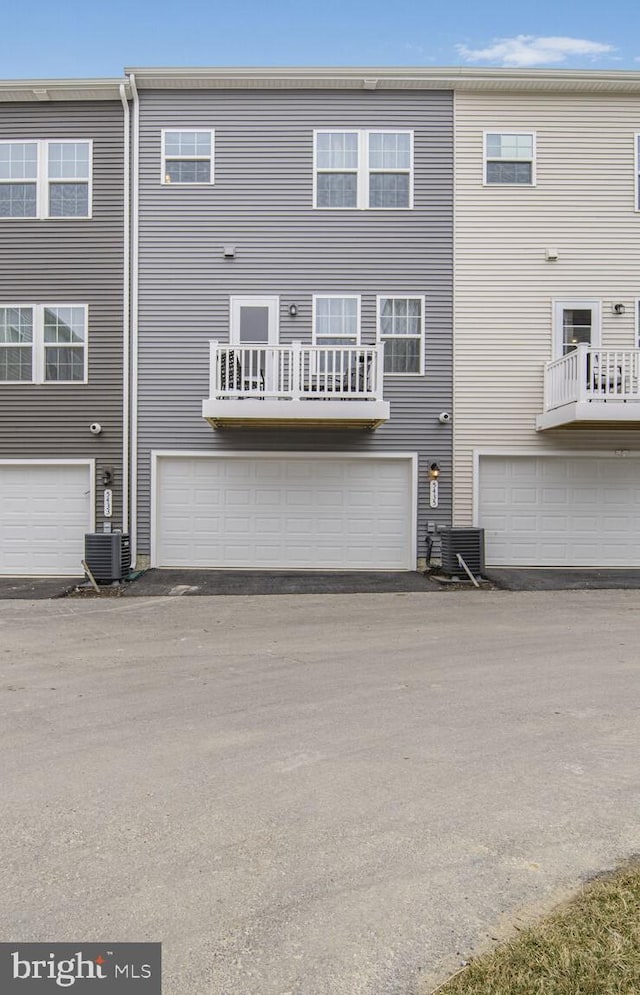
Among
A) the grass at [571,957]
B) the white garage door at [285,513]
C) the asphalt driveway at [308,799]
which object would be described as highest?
the white garage door at [285,513]

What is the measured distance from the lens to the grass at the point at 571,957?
2.01 meters

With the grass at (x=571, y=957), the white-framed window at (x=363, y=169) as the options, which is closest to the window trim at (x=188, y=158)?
the white-framed window at (x=363, y=169)

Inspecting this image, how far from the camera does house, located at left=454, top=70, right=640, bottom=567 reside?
40.9ft

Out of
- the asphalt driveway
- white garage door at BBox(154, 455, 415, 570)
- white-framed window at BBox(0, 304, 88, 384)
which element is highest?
white-framed window at BBox(0, 304, 88, 384)

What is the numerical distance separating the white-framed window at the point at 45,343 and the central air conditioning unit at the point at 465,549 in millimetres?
7542

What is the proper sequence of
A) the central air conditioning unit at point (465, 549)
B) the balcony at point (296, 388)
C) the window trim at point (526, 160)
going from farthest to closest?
1. the window trim at point (526, 160)
2. the central air conditioning unit at point (465, 549)
3. the balcony at point (296, 388)

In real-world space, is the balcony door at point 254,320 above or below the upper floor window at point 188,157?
below

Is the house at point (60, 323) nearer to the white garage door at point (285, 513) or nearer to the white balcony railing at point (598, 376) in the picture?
the white garage door at point (285, 513)

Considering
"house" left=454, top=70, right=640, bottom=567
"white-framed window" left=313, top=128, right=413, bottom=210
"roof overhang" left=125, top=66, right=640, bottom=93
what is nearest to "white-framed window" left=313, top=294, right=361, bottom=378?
"white-framed window" left=313, top=128, right=413, bottom=210

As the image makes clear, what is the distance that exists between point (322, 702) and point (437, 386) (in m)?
8.65

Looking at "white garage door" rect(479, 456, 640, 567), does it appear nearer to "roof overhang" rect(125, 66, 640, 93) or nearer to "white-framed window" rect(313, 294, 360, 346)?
"white-framed window" rect(313, 294, 360, 346)

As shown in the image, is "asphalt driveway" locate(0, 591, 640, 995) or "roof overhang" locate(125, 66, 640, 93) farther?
"roof overhang" locate(125, 66, 640, 93)

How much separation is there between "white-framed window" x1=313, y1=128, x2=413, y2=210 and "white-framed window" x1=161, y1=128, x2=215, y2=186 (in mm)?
2081

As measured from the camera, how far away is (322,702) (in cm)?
495
